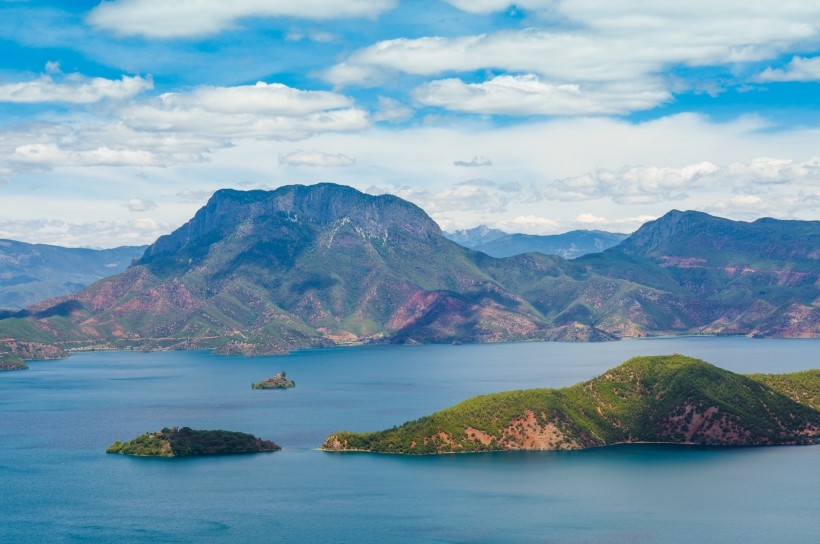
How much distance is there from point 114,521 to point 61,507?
54.5ft

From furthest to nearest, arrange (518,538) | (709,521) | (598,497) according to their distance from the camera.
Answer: (598,497), (709,521), (518,538)

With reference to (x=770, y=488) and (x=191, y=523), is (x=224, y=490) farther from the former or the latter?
(x=770, y=488)

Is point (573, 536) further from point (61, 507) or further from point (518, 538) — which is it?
point (61, 507)

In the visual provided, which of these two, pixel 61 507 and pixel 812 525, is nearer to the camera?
pixel 812 525

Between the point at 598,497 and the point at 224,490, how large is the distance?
65.8 metres

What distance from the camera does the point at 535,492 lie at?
7352 inches

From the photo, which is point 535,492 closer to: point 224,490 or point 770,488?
point 770,488

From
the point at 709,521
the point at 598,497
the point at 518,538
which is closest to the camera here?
the point at 518,538

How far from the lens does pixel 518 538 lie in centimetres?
15688

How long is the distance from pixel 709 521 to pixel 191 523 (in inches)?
3181

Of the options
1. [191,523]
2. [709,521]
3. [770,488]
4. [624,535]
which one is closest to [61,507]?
[191,523]

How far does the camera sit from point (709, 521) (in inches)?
6594

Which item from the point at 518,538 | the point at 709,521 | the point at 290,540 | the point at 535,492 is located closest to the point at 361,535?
the point at 290,540

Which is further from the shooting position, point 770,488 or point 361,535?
point 770,488
